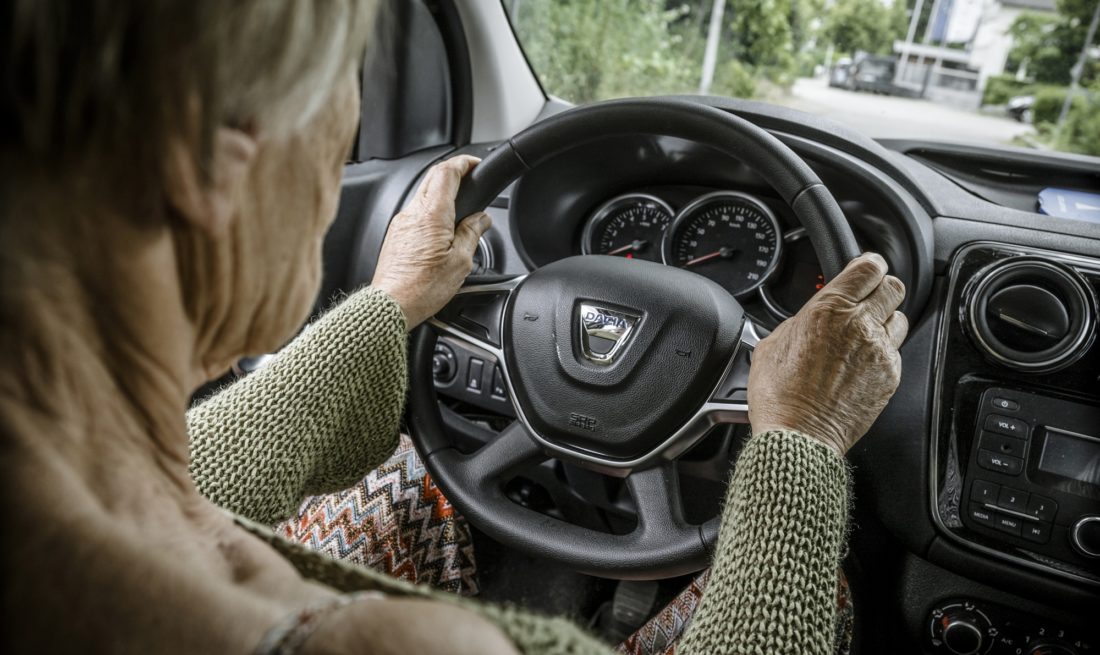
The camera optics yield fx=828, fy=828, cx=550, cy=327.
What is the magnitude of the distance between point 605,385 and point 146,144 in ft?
2.51

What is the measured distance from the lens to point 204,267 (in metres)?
0.54

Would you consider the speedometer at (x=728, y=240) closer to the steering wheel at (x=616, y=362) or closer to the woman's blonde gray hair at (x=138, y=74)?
the steering wheel at (x=616, y=362)

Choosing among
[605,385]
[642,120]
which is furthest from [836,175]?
[605,385]

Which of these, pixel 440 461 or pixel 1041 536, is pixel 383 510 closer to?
pixel 440 461

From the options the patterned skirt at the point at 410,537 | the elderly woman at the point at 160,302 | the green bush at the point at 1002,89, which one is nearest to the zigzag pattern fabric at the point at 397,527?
the patterned skirt at the point at 410,537

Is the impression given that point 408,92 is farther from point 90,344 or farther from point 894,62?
point 90,344

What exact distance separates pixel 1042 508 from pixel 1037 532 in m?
0.03

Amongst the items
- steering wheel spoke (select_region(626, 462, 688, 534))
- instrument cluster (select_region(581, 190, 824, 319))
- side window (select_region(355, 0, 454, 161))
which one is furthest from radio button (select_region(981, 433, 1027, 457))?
side window (select_region(355, 0, 454, 161))

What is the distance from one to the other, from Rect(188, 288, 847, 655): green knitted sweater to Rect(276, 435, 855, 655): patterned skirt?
9cm

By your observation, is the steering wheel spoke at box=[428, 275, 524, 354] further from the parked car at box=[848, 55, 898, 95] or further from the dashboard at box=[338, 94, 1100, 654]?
the parked car at box=[848, 55, 898, 95]

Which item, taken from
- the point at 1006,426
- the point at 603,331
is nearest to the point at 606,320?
the point at 603,331

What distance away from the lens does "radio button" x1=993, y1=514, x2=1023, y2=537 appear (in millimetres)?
1160

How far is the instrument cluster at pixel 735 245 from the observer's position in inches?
54.4

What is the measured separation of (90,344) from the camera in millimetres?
485
